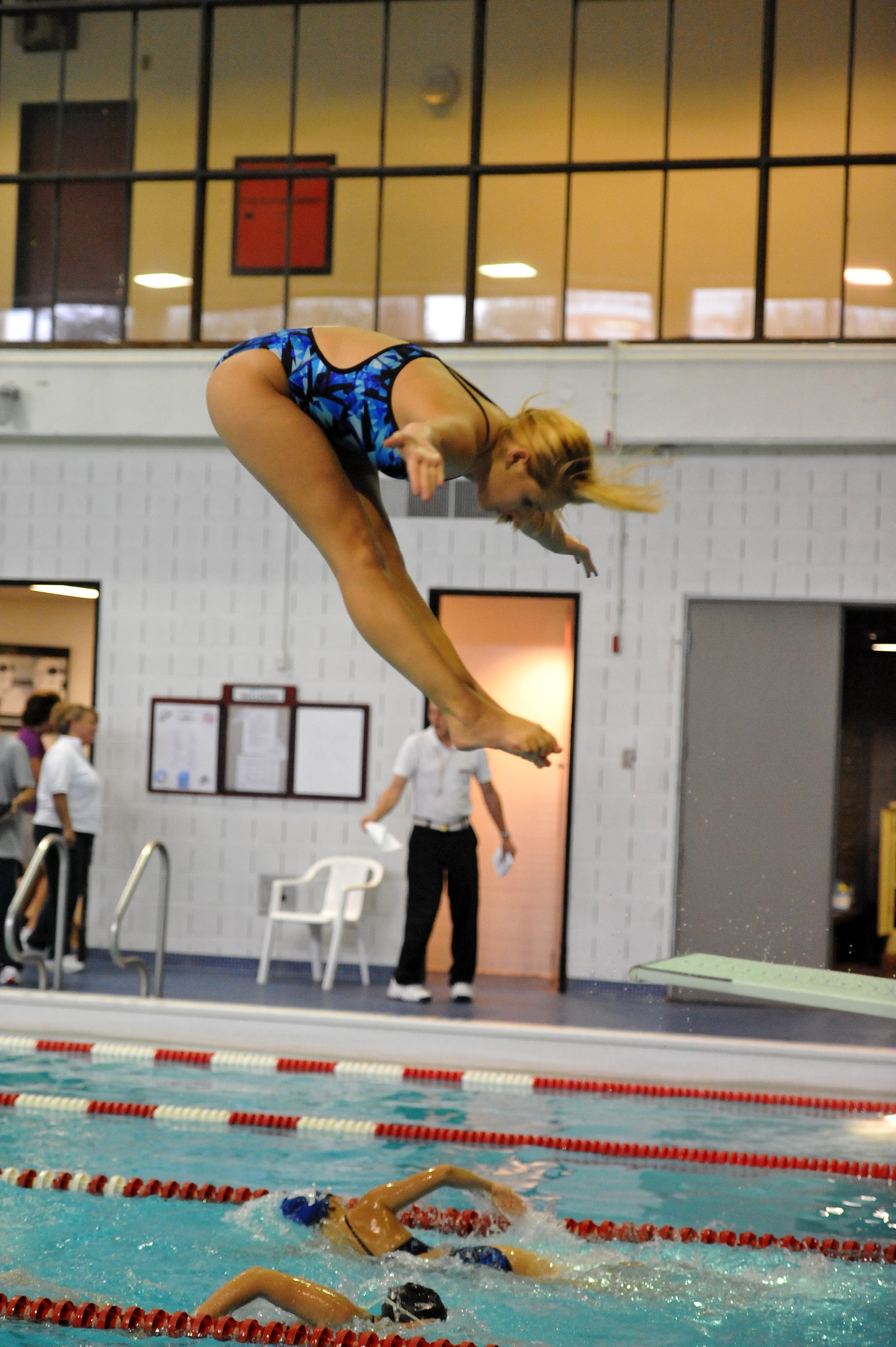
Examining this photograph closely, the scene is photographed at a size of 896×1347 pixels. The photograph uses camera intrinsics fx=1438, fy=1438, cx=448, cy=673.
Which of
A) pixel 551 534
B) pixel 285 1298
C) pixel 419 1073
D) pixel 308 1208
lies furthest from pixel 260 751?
pixel 551 534

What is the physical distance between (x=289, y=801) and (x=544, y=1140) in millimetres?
4761

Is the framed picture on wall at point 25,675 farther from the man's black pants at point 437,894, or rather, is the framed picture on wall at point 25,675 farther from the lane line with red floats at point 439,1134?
the lane line with red floats at point 439,1134

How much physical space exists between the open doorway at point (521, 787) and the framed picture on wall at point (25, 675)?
14.7ft

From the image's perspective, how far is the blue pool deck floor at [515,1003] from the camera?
28.7ft

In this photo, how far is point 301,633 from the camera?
1064cm

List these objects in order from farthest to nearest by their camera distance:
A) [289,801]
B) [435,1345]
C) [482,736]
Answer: [289,801]
[435,1345]
[482,736]

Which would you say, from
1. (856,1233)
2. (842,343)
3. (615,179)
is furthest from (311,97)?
(856,1233)

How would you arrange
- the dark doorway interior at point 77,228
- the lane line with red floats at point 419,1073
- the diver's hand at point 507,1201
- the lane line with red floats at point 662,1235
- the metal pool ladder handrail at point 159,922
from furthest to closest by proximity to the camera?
the dark doorway interior at point 77,228
the metal pool ladder handrail at point 159,922
the lane line with red floats at point 419,1073
the lane line with red floats at point 662,1235
the diver's hand at point 507,1201

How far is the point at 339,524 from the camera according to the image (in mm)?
3107

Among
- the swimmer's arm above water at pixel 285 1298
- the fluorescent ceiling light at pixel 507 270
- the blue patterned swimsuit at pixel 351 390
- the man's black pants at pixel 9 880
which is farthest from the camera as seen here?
the fluorescent ceiling light at pixel 507 270

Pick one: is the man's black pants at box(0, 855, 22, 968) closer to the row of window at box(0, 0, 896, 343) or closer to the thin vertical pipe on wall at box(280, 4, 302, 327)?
the row of window at box(0, 0, 896, 343)

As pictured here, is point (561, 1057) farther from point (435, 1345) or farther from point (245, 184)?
point (245, 184)

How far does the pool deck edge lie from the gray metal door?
6.46ft

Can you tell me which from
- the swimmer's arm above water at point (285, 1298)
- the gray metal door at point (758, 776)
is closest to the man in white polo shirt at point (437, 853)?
the gray metal door at point (758, 776)
